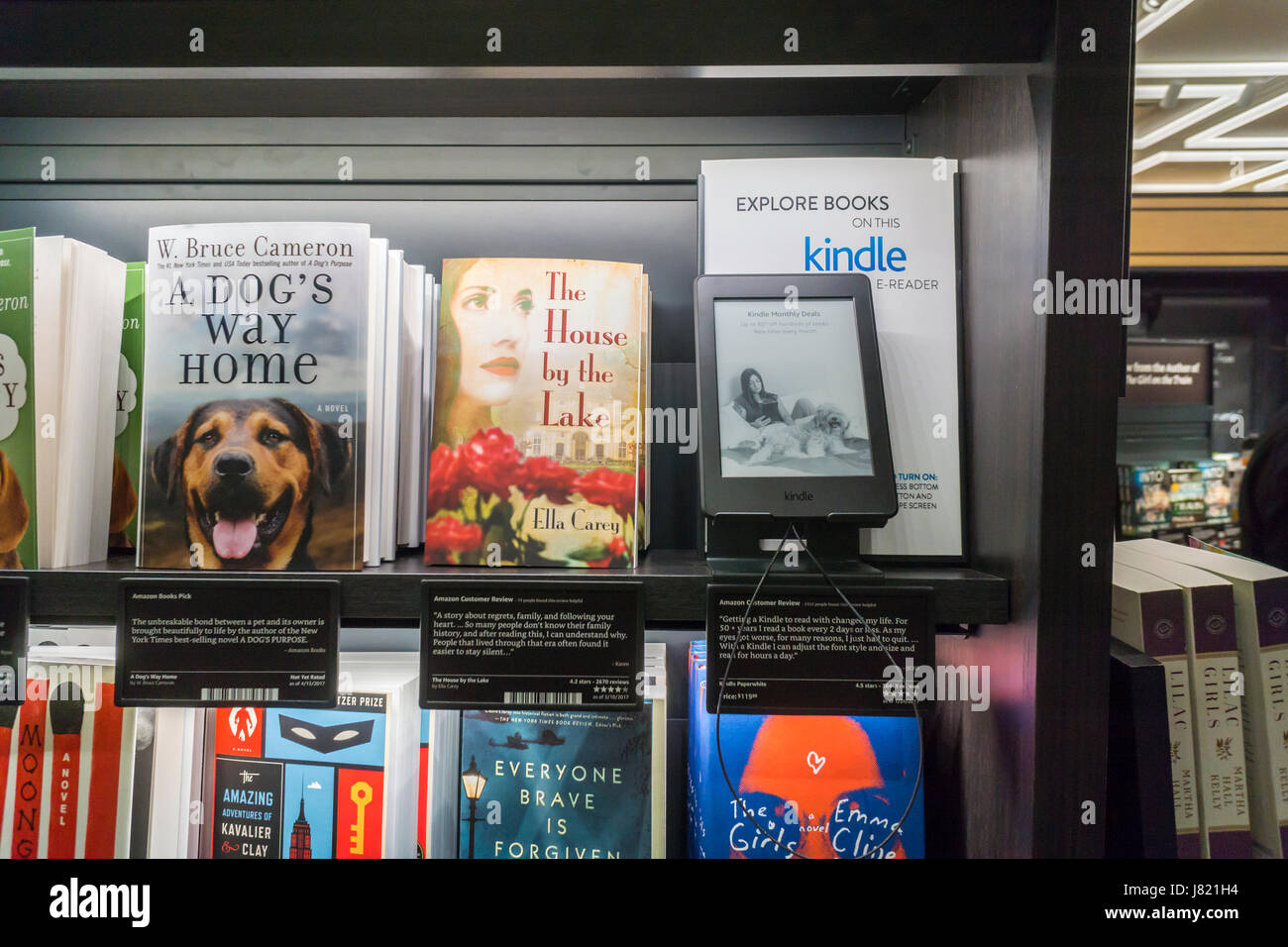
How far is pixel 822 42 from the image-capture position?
728 millimetres

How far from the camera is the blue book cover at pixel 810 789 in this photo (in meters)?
0.89

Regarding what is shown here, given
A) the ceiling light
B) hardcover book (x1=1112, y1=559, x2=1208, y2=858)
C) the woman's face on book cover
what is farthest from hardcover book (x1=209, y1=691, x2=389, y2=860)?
the ceiling light

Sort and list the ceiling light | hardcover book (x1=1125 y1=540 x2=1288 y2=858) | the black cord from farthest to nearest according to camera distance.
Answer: the ceiling light → hardcover book (x1=1125 y1=540 x2=1288 y2=858) → the black cord

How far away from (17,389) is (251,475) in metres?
0.28

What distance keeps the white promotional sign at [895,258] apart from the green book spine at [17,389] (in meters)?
0.78

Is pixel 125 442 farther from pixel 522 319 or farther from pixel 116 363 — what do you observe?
pixel 522 319

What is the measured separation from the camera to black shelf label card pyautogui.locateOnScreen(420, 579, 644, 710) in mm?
742

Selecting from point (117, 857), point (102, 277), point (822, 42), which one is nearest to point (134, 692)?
point (117, 857)

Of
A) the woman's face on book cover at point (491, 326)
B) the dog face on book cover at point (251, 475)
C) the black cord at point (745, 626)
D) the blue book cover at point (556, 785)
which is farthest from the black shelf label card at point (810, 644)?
the dog face on book cover at point (251, 475)

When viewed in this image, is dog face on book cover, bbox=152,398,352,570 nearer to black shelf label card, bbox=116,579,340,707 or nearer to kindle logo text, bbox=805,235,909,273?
black shelf label card, bbox=116,579,340,707

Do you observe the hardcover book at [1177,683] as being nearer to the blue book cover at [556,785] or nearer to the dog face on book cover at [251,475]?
the blue book cover at [556,785]

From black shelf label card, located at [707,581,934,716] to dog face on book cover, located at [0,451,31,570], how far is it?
2.47ft

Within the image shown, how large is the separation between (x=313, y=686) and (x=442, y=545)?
192 millimetres

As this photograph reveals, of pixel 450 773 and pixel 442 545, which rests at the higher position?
pixel 442 545
